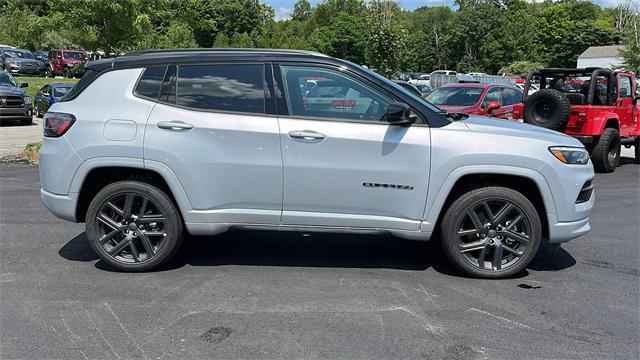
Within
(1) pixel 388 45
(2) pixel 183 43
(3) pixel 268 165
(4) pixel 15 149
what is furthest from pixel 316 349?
(2) pixel 183 43

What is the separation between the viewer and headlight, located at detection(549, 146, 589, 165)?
4660 millimetres

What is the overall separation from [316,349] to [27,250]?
3.39 metres

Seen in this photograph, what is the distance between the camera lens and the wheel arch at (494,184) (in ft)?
15.0

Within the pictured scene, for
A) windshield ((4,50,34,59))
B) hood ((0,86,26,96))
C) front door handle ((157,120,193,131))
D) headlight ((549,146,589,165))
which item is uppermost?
windshield ((4,50,34,59))

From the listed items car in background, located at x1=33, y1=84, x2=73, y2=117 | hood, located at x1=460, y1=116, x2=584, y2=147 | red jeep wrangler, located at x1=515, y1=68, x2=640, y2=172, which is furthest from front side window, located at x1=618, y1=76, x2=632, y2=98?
car in background, located at x1=33, y1=84, x2=73, y2=117

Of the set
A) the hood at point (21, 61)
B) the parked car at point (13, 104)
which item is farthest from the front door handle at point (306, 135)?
the hood at point (21, 61)

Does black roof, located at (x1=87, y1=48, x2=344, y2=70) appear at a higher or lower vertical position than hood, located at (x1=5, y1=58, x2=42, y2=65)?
lower

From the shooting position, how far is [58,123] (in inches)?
186

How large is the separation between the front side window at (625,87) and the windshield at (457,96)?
284 cm

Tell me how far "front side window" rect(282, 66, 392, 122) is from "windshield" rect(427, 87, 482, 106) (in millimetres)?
8587

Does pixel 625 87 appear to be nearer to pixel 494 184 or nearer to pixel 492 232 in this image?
pixel 494 184

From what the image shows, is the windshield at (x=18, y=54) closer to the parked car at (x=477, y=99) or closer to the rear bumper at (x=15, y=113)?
the rear bumper at (x=15, y=113)

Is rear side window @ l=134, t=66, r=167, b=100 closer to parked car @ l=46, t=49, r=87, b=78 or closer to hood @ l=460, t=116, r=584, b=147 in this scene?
hood @ l=460, t=116, r=584, b=147

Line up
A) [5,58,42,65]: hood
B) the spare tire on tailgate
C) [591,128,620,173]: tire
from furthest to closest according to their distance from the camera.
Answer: [5,58,42,65]: hood < [591,128,620,173]: tire < the spare tire on tailgate
